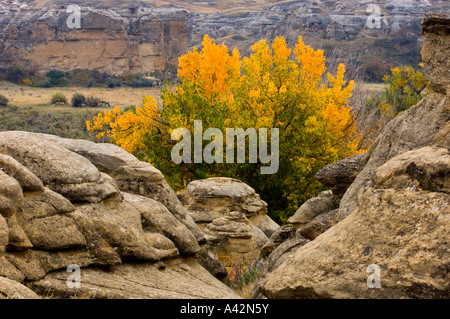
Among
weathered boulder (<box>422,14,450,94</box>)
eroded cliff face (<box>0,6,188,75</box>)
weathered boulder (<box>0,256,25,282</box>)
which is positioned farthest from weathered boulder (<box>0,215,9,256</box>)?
eroded cliff face (<box>0,6,188,75</box>)

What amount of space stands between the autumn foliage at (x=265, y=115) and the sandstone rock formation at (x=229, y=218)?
2.84 metres

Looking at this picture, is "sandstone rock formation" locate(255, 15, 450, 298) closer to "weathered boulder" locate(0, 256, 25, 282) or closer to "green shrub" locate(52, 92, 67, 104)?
"weathered boulder" locate(0, 256, 25, 282)

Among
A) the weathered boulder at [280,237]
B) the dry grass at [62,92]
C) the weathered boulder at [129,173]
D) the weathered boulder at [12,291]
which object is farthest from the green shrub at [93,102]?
the weathered boulder at [12,291]

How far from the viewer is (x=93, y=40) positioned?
7650 centimetres

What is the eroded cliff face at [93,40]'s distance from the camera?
244ft

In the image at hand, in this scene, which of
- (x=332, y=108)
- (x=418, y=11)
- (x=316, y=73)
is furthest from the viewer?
(x=418, y=11)

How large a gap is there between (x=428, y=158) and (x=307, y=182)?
10427 millimetres

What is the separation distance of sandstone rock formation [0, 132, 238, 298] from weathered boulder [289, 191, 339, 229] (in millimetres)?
2025

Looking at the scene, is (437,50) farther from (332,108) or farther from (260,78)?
(260,78)

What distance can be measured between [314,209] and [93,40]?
73.3m

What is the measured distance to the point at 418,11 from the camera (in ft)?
298

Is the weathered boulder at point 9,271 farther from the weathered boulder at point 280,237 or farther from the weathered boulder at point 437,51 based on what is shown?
the weathered boulder at point 437,51

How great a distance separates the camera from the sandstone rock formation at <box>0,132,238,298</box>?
5.77 meters
